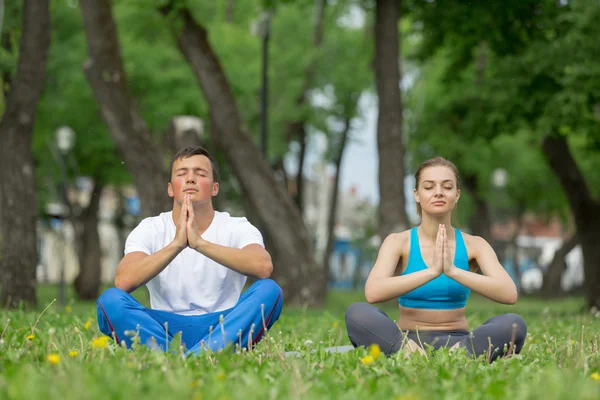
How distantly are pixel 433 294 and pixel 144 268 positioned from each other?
172cm

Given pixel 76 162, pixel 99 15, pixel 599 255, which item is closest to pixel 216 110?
pixel 99 15

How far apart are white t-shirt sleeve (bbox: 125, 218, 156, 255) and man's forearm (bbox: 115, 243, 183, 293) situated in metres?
0.15

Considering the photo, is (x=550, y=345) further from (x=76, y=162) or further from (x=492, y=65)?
(x=76, y=162)

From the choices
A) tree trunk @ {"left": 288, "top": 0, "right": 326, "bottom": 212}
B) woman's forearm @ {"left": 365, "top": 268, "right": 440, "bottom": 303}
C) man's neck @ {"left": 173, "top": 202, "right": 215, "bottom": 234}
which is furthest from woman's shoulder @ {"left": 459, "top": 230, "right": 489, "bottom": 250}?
tree trunk @ {"left": 288, "top": 0, "right": 326, "bottom": 212}

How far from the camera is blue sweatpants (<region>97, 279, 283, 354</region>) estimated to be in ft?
19.0

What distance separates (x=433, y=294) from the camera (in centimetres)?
609

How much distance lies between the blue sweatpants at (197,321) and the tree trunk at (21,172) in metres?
8.80

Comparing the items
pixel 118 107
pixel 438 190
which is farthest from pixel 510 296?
pixel 118 107

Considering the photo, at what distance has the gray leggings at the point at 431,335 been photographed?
6.03m

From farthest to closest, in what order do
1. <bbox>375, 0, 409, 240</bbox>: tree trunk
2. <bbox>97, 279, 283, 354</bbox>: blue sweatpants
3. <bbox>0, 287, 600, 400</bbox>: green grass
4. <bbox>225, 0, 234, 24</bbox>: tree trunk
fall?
<bbox>225, 0, 234, 24</bbox>: tree trunk
<bbox>375, 0, 409, 240</bbox>: tree trunk
<bbox>97, 279, 283, 354</bbox>: blue sweatpants
<bbox>0, 287, 600, 400</bbox>: green grass

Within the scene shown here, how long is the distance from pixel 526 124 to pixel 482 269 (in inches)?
450

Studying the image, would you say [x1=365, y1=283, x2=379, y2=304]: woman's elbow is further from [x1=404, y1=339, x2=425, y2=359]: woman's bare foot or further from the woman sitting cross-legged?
[x1=404, y1=339, x2=425, y2=359]: woman's bare foot

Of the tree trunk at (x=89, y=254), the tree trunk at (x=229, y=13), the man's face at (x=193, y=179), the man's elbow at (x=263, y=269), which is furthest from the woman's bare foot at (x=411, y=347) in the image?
the tree trunk at (x=229, y=13)

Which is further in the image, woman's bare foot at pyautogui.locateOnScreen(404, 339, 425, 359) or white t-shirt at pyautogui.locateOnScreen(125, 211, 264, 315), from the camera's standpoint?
white t-shirt at pyautogui.locateOnScreen(125, 211, 264, 315)
